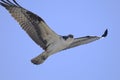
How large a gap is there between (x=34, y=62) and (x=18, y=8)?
1.51 meters

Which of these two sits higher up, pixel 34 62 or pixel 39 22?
pixel 39 22

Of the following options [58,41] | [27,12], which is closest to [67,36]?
[58,41]

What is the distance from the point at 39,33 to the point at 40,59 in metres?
0.79

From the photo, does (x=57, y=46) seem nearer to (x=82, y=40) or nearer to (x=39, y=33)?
(x=39, y=33)

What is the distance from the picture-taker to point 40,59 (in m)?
15.6

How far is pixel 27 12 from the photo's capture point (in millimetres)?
15719

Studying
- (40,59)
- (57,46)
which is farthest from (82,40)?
(40,59)

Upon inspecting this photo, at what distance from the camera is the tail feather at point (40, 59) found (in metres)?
15.6

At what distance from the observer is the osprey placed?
51.0ft

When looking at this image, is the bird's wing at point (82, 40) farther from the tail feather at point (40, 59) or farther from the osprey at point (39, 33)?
the tail feather at point (40, 59)

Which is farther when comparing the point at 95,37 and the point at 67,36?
the point at 95,37

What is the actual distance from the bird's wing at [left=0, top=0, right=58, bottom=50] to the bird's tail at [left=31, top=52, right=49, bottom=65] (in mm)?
370

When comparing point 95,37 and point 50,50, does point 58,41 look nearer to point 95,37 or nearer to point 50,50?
point 50,50

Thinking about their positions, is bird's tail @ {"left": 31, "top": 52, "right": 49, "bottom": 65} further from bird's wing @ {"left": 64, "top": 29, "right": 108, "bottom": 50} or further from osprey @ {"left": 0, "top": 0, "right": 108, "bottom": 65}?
bird's wing @ {"left": 64, "top": 29, "right": 108, "bottom": 50}
